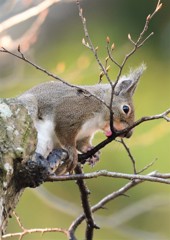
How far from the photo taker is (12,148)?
8.30 feet

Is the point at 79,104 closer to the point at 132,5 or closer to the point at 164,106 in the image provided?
the point at 164,106

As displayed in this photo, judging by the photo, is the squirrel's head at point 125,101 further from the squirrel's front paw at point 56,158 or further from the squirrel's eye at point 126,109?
the squirrel's front paw at point 56,158

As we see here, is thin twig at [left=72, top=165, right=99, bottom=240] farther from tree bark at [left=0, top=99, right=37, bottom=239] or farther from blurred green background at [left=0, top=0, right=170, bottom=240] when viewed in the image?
blurred green background at [left=0, top=0, right=170, bottom=240]

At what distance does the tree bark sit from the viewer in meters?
2.49

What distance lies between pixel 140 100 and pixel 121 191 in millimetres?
→ 4122

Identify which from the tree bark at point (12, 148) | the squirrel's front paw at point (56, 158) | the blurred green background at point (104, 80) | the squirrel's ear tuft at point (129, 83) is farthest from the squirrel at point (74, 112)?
the blurred green background at point (104, 80)

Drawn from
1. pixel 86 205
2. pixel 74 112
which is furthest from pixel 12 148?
pixel 74 112

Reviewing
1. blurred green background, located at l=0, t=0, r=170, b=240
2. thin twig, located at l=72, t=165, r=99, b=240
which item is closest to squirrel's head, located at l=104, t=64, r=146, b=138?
thin twig, located at l=72, t=165, r=99, b=240

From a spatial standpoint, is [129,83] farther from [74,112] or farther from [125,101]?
[74,112]

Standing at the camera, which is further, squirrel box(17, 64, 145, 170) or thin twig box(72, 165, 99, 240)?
squirrel box(17, 64, 145, 170)

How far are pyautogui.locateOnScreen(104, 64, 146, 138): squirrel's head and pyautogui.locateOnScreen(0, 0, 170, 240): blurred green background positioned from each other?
1.68m

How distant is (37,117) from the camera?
133 inches

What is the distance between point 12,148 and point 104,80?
3.34 meters

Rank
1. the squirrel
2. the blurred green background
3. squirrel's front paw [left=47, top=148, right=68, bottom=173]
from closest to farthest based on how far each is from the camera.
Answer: squirrel's front paw [left=47, top=148, right=68, bottom=173]
the squirrel
the blurred green background
